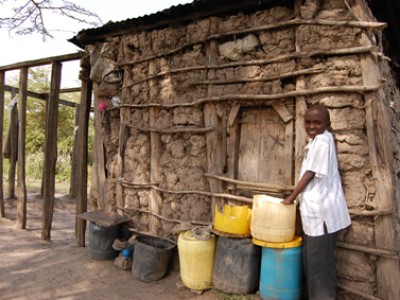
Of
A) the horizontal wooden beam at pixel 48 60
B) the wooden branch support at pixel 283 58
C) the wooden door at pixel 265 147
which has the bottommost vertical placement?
the wooden door at pixel 265 147

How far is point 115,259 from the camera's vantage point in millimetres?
4391

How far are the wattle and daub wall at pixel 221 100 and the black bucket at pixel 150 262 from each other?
42cm

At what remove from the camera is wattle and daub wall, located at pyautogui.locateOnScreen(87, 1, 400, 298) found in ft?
9.95

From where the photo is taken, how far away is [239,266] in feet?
10.7

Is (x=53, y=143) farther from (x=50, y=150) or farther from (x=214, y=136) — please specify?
(x=214, y=136)

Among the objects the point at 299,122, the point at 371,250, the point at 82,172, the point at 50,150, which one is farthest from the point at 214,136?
the point at 50,150

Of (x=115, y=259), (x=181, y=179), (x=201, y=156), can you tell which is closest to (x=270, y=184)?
(x=201, y=156)

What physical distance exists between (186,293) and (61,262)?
2.10 metres

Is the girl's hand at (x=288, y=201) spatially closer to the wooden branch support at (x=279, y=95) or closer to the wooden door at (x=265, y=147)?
the wooden door at (x=265, y=147)

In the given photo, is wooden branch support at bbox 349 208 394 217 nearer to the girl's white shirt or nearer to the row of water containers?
the girl's white shirt

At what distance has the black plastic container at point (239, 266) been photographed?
3.26 metres

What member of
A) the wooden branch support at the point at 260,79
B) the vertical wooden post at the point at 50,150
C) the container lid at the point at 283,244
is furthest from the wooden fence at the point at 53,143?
the container lid at the point at 283,244

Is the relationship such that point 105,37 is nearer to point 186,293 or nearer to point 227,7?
point 227,7

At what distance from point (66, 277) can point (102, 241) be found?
0.66 meters
